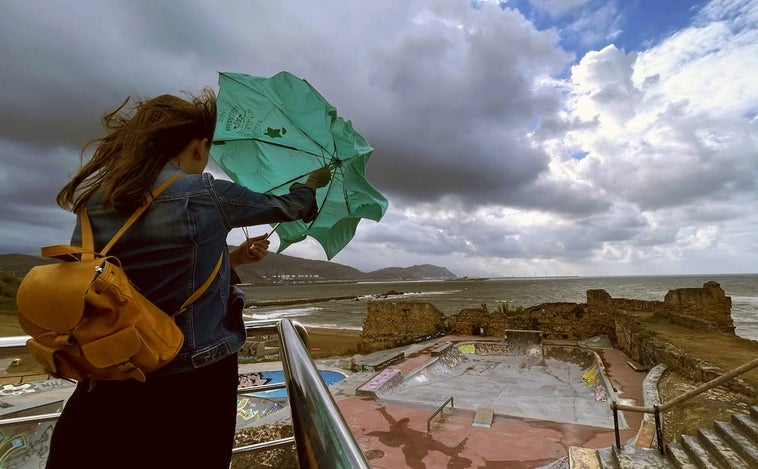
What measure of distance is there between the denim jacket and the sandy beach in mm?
18840

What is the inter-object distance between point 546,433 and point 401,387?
498 cm

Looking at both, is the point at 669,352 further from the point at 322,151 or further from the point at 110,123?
the point at 110,123

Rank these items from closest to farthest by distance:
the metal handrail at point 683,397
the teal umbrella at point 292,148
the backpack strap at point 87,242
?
the backpack strap at point 87,242, the teal umbrella at point 292,148, the metal handrail at point 683,397

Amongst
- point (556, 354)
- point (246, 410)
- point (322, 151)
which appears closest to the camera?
point (322, 151)

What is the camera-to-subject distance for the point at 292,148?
1.72 m

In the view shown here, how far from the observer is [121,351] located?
719 mm

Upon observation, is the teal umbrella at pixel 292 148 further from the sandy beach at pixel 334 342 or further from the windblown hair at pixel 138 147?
the sandy beach at pixel 334 342

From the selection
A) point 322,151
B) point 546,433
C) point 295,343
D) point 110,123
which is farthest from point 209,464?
point 546,433

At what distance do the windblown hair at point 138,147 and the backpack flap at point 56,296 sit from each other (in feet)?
0.65

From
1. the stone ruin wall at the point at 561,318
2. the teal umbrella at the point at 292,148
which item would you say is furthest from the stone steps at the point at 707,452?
the stone ruin wall at the point at 561,318

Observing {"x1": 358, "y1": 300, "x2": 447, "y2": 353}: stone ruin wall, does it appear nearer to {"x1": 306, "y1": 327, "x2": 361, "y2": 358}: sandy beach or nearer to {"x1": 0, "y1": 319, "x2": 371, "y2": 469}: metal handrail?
{"x1": 306, "y1": 327, "x2": 361, "y2": 358}: sandy beach

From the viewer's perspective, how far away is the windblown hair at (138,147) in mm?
860

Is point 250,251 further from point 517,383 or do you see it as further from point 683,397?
point 517,383

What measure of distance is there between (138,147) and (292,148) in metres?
0.83
